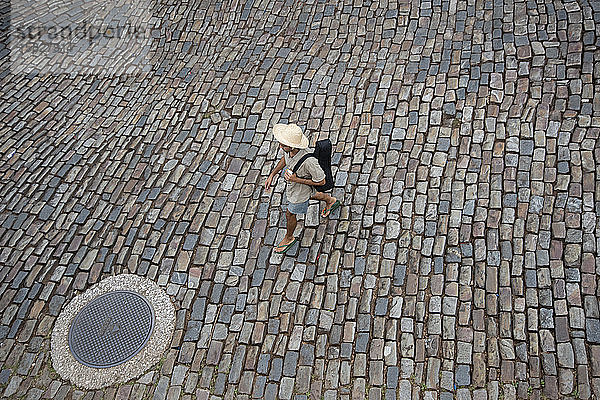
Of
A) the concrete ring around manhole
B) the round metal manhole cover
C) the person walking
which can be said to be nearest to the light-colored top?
the person walking

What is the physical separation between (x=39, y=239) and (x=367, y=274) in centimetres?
438

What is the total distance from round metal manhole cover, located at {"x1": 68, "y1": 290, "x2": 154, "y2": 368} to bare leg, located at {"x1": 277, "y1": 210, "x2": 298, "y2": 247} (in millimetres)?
1773

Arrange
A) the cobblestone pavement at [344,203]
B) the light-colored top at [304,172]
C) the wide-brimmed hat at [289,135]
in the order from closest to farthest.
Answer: the cobblestone pavement at [344,203] < the wide-brimmed hat at [289,135] < the light-colored top at [304,172]

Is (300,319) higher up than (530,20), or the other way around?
(530,20)

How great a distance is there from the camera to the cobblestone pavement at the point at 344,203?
20.2ft

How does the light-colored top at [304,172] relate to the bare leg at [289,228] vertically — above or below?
above

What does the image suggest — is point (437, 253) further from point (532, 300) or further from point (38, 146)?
point (38, 146)

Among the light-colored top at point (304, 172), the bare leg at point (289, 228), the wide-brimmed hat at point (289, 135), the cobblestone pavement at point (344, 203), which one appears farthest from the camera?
the bare leg at point (289, 228)

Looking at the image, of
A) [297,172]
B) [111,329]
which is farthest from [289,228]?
[111,329]

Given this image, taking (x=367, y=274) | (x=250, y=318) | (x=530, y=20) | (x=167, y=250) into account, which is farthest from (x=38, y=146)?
(x=530, y=20)

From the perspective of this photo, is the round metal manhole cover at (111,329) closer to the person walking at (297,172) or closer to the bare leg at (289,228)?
the bare leg at (289,228)

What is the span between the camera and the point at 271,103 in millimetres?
9086

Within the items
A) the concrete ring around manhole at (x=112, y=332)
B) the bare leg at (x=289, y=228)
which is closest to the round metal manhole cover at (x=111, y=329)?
the concrete ring around manhole at (x=112, y=332)

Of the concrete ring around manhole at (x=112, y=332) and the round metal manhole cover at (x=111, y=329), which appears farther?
the round metal manhole cover at (x=111, y=329)
